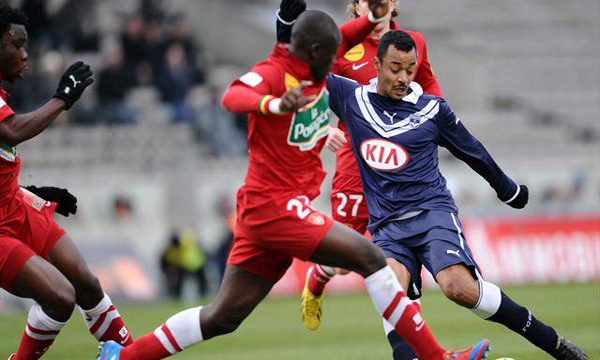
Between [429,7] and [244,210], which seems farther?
[429,7]

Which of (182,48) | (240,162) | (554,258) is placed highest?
(182,48)

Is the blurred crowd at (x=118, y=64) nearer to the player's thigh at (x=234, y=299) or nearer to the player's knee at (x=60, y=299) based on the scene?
the player's knee at (x=60, y=299)

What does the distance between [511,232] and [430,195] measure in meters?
13.6

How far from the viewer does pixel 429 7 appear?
31.5m

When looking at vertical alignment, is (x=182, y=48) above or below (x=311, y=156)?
below

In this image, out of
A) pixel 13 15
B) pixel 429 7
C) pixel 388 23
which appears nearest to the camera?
pixel 13 15

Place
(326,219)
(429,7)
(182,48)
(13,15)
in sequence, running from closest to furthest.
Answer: (326,219) < (13,15) < (182,48) < (429,7)

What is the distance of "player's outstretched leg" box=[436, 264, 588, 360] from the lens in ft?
26.6

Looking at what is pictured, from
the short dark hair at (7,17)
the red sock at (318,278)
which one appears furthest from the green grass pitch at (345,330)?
the short dark hair at (7,17)

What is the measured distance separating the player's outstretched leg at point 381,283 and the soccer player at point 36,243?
2104mm

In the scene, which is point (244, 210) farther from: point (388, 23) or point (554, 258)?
point (554, 258)

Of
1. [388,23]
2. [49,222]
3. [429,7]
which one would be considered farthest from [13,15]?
[429,7]

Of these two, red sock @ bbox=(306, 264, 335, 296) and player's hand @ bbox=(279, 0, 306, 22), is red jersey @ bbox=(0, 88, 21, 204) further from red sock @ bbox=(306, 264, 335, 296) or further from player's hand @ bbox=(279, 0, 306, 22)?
red sock @ bbox=(306, 264, 335, 296)

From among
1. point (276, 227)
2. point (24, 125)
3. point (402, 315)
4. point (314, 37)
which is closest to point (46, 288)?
point (24, 125)
